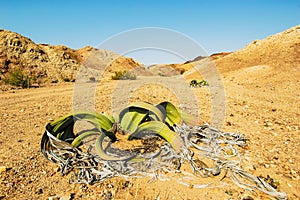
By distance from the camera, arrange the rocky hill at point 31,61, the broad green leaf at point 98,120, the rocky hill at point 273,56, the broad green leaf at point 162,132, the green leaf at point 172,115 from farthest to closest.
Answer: the rocky hill at point 31,61, the rocky hill at point 273,56, the green leaf at point 172,115, the broad green leaf at point 98,120, the broad green leaf at point 162,132

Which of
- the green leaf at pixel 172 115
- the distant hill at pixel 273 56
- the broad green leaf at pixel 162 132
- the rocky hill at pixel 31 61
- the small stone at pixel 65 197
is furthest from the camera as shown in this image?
the rocky hill at pixel 31 61

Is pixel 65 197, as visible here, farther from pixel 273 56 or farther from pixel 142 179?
pixel 273 56

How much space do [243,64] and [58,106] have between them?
15787mm

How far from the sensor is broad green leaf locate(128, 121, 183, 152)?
2.74 meters

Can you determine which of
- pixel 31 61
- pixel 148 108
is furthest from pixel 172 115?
pixel 31 61

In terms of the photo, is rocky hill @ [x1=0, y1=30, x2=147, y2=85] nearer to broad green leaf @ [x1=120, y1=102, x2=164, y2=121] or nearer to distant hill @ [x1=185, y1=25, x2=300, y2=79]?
distant hill @ [x1=185, y1=25, x2=300, y2=79]

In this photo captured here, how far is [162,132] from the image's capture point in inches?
113

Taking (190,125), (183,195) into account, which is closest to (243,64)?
(190,125)

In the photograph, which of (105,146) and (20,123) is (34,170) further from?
(20,123)

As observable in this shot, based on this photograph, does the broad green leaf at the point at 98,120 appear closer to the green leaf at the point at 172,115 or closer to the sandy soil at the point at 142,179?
the sandy soil at the point at 142,179

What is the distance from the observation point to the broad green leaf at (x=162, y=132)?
274 cm

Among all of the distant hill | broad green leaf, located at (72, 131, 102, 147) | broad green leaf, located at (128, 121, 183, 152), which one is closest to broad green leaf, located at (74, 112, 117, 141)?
broad green leaf, located at (72, 131, 102, 147)

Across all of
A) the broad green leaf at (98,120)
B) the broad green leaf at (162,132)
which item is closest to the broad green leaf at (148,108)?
the broad green leaf at (162,132)

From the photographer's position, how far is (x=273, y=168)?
8.67ft
